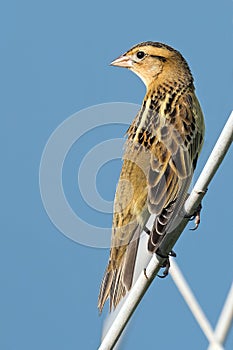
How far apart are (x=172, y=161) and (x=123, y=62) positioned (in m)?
1.18

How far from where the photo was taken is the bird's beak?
16.9 ft

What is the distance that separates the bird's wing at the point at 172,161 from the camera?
3.79 meters

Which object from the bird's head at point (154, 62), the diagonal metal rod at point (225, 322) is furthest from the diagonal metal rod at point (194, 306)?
the bird's head at point (154, 62)

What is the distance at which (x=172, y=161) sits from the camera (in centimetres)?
427

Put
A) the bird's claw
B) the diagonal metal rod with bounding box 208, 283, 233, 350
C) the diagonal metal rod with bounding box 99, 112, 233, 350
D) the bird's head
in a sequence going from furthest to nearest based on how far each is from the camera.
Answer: the bird's head < the bird's claw < the diagonal metal rod with bounding box 208, 283, 233, 350 < the diagonal metal rod with bounding box 99, 112, 233, 350

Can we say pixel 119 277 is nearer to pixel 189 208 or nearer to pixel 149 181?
pixel 149 181

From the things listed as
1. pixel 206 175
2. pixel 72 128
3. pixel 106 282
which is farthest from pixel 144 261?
pixel 206 175

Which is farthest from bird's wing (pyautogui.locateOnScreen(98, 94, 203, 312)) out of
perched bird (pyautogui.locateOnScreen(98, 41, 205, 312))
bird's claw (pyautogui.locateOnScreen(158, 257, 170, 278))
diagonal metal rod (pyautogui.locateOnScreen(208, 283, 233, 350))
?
diagonal metal rod (pyautogui.locateOnScreen(208, 283, 233, 350))

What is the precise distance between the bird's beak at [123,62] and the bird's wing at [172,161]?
21.3 inches

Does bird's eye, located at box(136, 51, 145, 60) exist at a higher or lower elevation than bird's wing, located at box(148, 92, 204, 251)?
higher

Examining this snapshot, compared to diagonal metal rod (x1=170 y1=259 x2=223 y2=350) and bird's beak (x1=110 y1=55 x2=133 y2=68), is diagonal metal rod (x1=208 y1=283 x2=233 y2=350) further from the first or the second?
bird's beak (x1=110 y1=55 x2=133 y2=68)

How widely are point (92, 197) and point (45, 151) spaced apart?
1.12ft

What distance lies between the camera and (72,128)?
3557 mm

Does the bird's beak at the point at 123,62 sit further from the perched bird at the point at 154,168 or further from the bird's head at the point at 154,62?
the perched bird at the point at 154,168
